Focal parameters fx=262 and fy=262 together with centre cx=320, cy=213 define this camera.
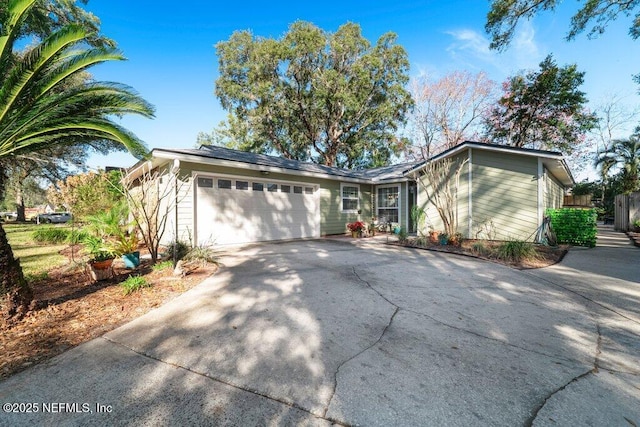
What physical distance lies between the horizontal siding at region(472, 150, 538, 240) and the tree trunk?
1074cm

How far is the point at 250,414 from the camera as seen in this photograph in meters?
1.70

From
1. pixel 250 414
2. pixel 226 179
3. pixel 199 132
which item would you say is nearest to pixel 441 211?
pixel 226 179

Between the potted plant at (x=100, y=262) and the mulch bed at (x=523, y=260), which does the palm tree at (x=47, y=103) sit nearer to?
the potted plant at (x=100, y=262)

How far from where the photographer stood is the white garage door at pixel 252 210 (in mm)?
8133

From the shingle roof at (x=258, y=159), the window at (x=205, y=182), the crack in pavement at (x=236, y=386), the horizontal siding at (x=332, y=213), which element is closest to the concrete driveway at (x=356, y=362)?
the crack in pavement at (x=236, y=386)

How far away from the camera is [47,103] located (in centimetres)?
346

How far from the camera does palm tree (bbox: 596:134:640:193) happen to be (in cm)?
1962

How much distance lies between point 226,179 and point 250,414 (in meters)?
7.68

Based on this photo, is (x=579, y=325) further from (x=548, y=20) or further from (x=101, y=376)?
(x=548, y=20)

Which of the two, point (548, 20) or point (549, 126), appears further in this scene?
point (549, 126)

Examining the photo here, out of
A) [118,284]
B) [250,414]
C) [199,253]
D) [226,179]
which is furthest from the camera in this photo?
[226,179]

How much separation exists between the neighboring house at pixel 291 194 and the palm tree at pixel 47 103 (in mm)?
2983

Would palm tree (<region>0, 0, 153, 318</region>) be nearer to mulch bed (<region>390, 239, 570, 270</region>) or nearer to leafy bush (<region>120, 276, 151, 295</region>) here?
leafy bush (<region>120, 276, 151, 295</region>)

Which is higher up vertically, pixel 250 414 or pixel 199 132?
pixel 199 132
